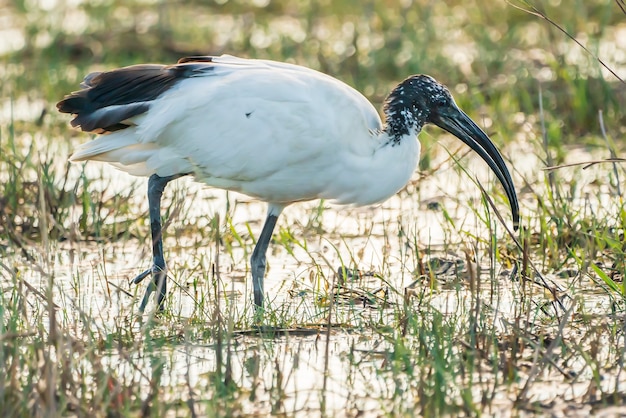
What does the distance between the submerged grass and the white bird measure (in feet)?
0.78

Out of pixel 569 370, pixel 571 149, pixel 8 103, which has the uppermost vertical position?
pixel 8 103

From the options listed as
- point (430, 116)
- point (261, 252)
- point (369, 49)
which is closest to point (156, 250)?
point (261, 252)

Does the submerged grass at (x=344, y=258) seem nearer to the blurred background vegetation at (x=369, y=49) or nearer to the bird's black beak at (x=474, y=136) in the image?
the blurred background vegetation at (x=369, y=49)

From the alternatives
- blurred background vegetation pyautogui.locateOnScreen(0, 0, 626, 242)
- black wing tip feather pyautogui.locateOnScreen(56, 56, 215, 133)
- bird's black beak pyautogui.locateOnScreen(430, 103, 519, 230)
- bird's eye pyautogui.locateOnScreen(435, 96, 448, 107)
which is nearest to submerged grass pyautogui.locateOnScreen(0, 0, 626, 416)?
blurred background vegetation pyautogui.locateOnScreen(0, 0, 626, 242)

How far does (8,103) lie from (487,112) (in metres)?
3.18

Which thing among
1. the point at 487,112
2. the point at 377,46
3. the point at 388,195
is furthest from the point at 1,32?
the point at 388,195

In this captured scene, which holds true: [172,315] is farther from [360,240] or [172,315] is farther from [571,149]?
[571,149]

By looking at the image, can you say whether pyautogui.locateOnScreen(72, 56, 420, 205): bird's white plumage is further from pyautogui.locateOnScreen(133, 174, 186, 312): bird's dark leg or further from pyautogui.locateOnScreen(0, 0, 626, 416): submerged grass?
pyautogui.locateOnScreen(0, 0, 626, 416): submerged grass

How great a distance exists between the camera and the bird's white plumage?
16.6 feet

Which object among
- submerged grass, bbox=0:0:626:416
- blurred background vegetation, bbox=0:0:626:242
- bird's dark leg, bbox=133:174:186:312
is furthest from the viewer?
blurred background vegetation, bbox=0:0:626:242

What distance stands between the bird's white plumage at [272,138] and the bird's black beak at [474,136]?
0.26 m

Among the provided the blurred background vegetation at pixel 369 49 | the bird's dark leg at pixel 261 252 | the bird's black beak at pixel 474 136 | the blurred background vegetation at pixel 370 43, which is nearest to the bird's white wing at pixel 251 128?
the bird's dark leg at pixel 261 252

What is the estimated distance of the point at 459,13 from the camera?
36.1ft

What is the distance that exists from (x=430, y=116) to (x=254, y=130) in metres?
0.84
